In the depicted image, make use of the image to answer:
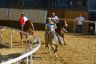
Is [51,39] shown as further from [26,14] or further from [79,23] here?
[26,14]

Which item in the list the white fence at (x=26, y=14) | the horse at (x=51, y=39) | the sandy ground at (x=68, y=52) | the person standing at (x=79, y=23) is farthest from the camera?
the white fence at (x=26, y=14)

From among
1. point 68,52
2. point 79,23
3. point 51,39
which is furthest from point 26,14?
point 51,39

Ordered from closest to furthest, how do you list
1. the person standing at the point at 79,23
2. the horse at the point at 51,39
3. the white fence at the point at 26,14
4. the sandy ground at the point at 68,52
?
the sandy ground at the point at 68,52, the horse at the point at 51,39, the person standing at the point at 79,23, the white fence at the point at 26,14

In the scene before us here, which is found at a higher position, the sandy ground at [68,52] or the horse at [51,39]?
the horse at [51,39]

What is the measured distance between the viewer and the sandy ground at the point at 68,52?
695 inches

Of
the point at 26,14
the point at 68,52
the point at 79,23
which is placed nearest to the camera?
the point at 68,52

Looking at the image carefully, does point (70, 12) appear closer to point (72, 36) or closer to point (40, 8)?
point (40, 8)

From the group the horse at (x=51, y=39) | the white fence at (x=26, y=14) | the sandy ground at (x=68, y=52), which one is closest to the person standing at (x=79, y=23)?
the white fence at (x=26, y=14)

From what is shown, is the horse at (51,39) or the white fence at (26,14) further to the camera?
the white fence at (26,14)

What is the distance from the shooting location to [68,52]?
65.5 ft

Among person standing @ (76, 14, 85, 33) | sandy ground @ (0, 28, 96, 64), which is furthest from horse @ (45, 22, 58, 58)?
person standing @ (76, 14, 85, 33)

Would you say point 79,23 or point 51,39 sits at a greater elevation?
point 51,39

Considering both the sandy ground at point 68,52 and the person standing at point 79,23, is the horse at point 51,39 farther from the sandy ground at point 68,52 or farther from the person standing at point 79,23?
the person standing at point 79,23

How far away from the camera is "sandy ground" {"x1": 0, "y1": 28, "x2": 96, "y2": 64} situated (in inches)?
695
